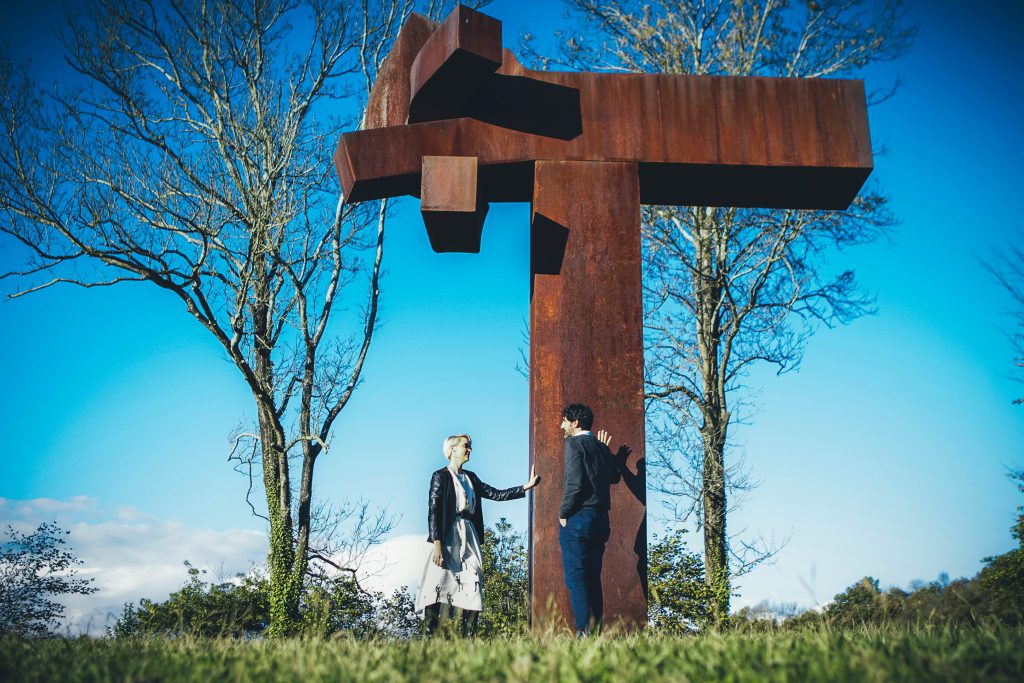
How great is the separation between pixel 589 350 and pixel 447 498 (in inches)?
71.6

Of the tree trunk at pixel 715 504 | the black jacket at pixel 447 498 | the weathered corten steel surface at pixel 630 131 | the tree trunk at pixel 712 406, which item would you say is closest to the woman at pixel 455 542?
the black jacket at pixel 447 498

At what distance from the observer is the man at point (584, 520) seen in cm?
421

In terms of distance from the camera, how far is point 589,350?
465cm

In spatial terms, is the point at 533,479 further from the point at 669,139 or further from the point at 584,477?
the point at 669,139

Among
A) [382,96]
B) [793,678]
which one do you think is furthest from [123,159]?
[793,678]

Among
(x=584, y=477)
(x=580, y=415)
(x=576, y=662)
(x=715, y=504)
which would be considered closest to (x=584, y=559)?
(x=584, y=477)

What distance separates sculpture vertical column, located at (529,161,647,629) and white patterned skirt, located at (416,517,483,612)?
1366 millimetres

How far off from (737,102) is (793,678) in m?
3.94

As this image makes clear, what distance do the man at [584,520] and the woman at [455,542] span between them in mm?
1179

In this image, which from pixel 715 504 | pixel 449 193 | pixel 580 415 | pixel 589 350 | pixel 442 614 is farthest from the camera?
pixel 715 504

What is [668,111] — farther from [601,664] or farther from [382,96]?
[601,664]

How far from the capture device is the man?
4.21 metres

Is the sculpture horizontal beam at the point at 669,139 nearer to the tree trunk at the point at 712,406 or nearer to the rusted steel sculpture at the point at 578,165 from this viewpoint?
the rusted steel sculpture at the point at 578,165

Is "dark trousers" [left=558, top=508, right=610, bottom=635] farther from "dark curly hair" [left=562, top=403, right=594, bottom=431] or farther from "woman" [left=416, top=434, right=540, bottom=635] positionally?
"woman" [left=416, top=434, right=540, bottom=635]
